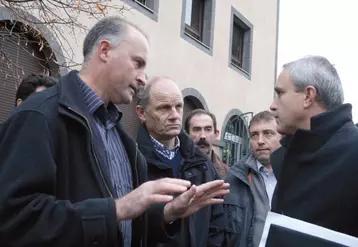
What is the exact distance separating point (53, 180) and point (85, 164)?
0.54ft

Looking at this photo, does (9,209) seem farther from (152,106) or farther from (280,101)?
(152,106)

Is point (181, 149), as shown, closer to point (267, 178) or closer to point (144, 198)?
point (267, 178)

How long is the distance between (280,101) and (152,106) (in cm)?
101

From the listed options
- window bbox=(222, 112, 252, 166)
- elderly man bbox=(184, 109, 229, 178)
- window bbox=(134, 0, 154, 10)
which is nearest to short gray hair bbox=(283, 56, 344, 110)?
elderly man bbox=(184, 109, 229, 178)

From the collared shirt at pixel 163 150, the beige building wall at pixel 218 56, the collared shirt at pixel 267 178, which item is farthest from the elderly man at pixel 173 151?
the beige building wall at pixel 218 56

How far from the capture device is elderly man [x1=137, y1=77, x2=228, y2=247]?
3.28m

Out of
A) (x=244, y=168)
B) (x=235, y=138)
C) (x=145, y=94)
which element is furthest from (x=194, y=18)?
(x=145, y=94)

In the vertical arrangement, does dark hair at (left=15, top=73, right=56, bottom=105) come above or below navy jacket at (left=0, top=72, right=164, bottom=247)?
above

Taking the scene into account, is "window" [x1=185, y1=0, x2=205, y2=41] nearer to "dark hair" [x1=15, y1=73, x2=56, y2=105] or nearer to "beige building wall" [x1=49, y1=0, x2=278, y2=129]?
"beige building wall" [x1=49, y1=0, x2=278, y2=129]

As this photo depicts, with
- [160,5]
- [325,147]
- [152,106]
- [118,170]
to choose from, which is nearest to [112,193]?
[118,170]

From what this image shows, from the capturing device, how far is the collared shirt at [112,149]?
2.13m

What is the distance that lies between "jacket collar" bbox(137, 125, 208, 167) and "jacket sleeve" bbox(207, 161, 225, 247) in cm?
17

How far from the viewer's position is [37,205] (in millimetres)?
1744

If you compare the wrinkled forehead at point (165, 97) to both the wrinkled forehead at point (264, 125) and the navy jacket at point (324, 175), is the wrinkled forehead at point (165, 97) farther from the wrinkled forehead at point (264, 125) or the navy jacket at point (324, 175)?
the navy jacket at point (324, 175)
